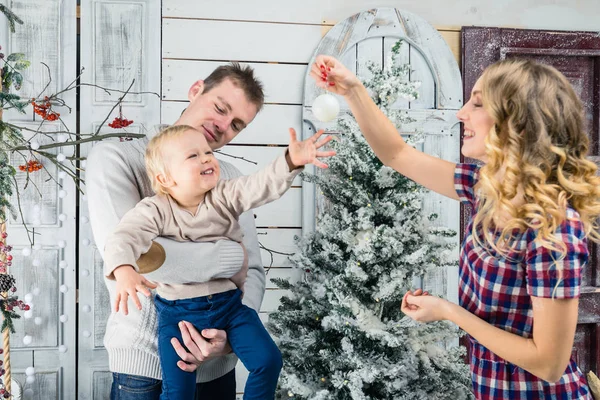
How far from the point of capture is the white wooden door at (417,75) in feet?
10.6

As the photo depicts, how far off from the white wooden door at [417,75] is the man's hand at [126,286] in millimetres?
1956

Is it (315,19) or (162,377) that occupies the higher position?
(315,19)

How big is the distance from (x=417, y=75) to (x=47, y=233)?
6.99ft

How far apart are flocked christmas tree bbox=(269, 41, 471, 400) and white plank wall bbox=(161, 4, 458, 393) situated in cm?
61

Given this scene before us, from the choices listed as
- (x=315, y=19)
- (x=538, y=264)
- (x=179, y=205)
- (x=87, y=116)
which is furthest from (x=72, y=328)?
(x=538, y=264)

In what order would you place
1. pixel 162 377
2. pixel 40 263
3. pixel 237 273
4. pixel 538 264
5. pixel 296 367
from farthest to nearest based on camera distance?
1. pixel 40 263
2. pixel 296 367
3. pixel 237 273
4. pixel 162 377
5. pixel 538 264

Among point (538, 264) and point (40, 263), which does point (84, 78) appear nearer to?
point (40, 263)

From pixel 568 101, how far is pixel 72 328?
2609 millimetres

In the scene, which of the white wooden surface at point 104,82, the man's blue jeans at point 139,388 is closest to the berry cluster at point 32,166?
the white wooden surface at point 104,82

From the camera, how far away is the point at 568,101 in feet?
4.74

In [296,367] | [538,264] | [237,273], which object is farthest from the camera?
[296,367]

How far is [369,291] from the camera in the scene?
2.50 meters

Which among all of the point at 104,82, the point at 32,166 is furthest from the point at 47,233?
the point at 104,82

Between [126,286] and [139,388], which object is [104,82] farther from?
[126,286]
